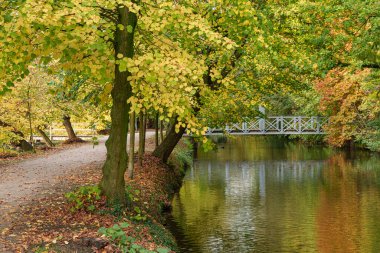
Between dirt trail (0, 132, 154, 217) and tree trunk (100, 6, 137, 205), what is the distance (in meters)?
2.29

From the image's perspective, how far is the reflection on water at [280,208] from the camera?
1683 cm

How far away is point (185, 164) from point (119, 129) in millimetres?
23253

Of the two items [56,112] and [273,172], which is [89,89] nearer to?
[56,112]

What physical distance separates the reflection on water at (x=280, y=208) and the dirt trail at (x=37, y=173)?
161 inches

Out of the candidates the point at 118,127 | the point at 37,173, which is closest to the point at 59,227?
the point at 118,127

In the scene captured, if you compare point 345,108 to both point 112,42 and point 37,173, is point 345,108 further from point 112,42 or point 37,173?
point 112,42

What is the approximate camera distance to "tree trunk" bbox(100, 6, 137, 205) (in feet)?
43.5

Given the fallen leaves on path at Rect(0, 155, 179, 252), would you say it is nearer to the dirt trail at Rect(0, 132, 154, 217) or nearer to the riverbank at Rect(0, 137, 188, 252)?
the riverbank at Rect(0, 137, 188, 252)

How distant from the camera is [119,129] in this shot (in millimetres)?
13672

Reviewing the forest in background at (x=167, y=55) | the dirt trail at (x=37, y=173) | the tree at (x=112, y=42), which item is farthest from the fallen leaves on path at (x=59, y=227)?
the tree at (x=112, y=42)

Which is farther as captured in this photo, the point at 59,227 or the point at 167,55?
the point at 59,227

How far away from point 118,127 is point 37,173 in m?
8.70

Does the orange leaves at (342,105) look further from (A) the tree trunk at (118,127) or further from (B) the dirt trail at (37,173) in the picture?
(A) the tree trunk at (118,127)

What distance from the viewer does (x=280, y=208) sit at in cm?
2256
